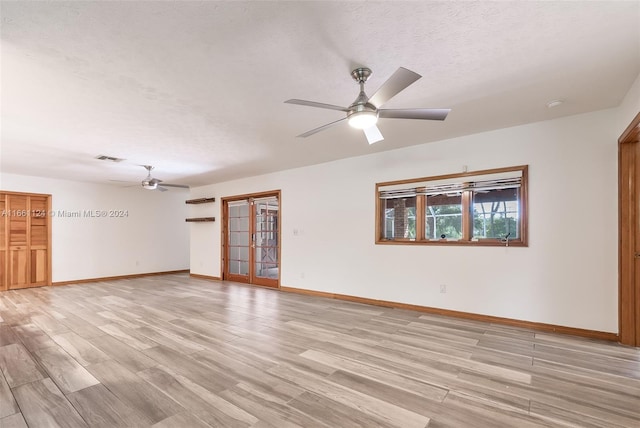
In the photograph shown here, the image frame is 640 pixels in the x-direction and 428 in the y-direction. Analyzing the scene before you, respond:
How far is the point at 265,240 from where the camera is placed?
7031 millimetres

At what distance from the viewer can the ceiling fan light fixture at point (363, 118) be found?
93.3 inches

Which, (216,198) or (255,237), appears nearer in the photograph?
→ (255,237)

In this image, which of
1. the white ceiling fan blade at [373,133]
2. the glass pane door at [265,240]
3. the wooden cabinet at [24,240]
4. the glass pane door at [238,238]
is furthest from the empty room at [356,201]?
the glass pane door at [238,238]

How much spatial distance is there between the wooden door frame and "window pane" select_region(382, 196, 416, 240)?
7.58ft

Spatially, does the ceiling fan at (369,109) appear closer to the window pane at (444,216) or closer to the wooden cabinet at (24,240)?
the window pane at (444,216)

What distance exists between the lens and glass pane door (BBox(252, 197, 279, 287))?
22.3 feet

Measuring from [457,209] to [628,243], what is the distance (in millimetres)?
1761

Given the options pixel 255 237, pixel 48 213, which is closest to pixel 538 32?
pixel 255 237

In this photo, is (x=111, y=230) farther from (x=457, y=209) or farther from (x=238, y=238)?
(x=457, y=209)

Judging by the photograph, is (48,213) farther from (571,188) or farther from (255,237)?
(571,188)

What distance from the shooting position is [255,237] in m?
7.22

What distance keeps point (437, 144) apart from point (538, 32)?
2515mm

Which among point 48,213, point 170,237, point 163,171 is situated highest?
point 163,171

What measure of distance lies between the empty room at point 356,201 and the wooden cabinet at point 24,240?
13cm
